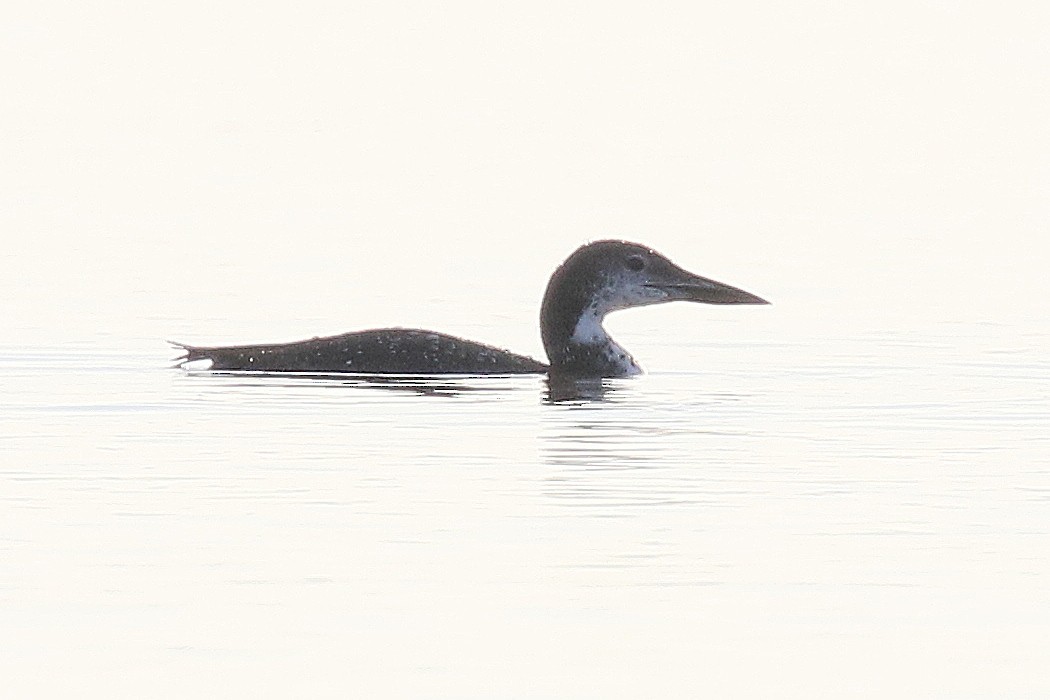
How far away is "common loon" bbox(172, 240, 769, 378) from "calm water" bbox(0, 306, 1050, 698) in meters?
0.27

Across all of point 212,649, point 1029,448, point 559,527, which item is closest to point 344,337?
point 1029,448

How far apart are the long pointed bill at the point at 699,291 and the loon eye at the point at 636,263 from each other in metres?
0.08

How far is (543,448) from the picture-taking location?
8281 millimetres

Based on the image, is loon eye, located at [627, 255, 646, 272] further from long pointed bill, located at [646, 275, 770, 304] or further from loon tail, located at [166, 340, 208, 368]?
loon tail, located at [166, 340, 208, 368]

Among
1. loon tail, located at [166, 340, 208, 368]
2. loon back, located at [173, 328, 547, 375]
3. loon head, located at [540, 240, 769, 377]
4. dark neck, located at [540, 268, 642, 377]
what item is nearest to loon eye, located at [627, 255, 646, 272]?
loon head, located at [540, 240, 769, 377]

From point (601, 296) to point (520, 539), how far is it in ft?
15.8

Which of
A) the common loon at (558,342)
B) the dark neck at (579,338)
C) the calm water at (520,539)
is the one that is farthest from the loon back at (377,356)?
the dark neck at (579,338)

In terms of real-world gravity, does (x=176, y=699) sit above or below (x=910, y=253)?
below

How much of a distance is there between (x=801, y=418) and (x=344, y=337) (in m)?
2.18

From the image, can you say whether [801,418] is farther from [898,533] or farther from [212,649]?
[212,649]

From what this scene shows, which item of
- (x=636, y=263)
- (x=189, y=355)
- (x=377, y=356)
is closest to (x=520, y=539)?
(x=377, y=356)

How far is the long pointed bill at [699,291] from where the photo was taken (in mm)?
11297

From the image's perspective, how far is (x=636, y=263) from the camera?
11266 millimetres

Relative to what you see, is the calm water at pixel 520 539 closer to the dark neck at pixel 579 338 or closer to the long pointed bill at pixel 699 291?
the dark neck at pixel 579 338
